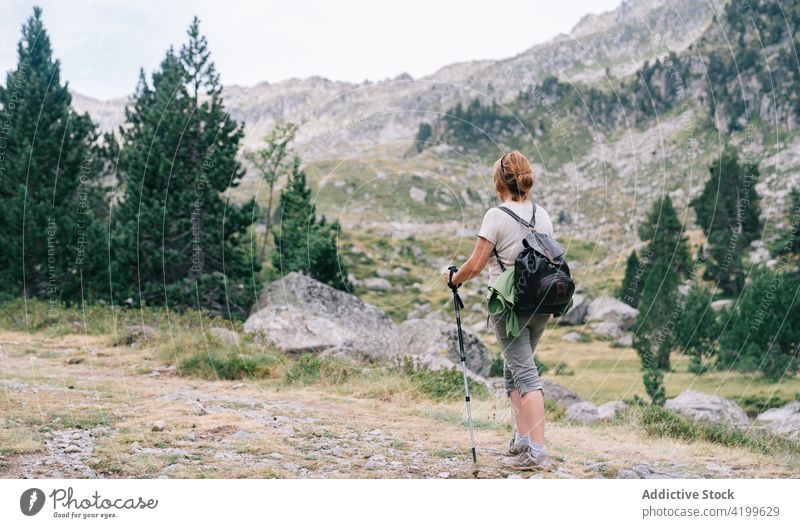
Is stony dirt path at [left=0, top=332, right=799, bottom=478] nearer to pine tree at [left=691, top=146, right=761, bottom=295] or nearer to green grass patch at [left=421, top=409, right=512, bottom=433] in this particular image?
green grass patch at [left=421, top=409, right=512, bottom=433]

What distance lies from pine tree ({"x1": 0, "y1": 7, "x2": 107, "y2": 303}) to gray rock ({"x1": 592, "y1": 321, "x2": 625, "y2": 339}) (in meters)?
30.1

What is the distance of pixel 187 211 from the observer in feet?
86.1

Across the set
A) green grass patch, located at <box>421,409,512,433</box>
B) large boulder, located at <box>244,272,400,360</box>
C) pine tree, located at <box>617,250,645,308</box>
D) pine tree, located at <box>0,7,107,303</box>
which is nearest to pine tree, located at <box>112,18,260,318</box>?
pine tree, located at <box>0,7,107,303</box>

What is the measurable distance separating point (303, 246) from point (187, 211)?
469cm

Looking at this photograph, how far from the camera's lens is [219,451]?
7406 millimetres

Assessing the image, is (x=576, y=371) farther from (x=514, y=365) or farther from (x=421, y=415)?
(x=514, y=365)

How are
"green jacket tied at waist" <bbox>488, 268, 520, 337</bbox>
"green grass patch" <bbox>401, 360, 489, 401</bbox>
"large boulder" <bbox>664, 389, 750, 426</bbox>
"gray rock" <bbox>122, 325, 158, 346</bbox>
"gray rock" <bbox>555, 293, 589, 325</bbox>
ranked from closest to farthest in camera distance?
"green jacket tied at waist" <bbox>488, 268, 520, 337</bbox>, "green grass patch" <bbox>401, 360, 489, 401</bbox>, "large boulder" <bbox>664, 389, 750, 426</bbox>, "gray rock" <bbox>122, 325, 158, 346</bbox>, "gray rock" <bbox>555, 293, 589, 325</bbox>

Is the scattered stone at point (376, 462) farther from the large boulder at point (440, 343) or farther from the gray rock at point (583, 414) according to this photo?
the large boulder at point (440, 343)

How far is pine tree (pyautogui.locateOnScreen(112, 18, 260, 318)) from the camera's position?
25.5 meters

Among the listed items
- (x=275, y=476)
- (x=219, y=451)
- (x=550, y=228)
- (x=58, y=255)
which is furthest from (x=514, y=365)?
(x=58, y=255)

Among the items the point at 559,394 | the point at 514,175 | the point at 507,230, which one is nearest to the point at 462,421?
the point at 507,230

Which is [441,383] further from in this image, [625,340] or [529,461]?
[625,340]
